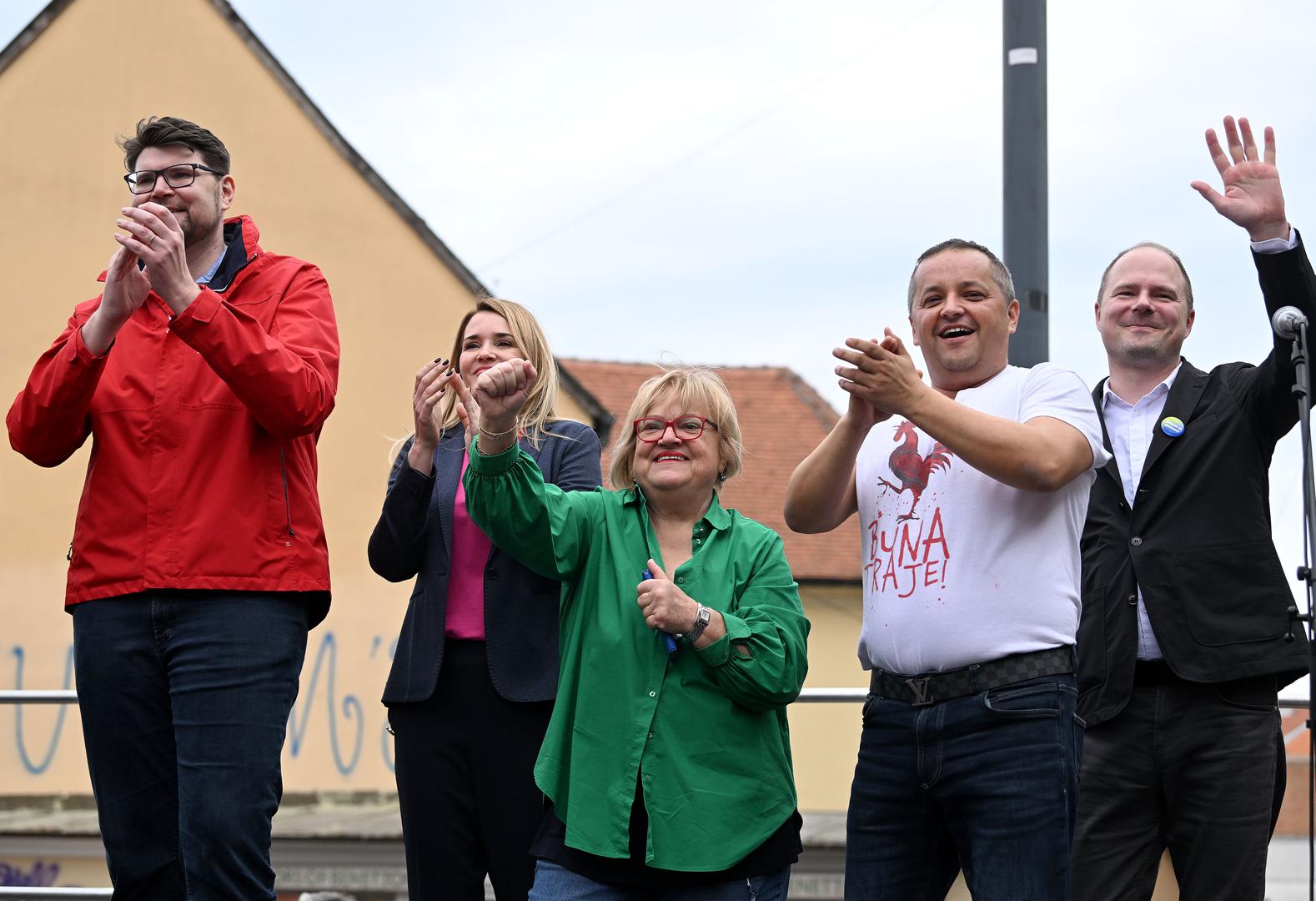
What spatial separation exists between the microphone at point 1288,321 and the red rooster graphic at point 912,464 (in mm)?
937

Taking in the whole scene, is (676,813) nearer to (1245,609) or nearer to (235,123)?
(1245,609)

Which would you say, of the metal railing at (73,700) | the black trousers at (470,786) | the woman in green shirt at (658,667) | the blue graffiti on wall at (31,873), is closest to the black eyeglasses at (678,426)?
the woman in green shirt at (658,667)

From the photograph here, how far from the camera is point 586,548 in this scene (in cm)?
329

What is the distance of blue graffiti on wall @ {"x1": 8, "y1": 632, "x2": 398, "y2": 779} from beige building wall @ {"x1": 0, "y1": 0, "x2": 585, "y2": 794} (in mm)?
18

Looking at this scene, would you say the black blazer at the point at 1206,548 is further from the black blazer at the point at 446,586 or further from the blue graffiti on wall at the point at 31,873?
the blue graffiti on wall at the point at 31,873

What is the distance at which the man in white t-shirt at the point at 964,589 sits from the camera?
297 cm

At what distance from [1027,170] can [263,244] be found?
11.5 m

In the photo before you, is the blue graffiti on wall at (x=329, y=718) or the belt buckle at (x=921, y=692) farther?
the blue graffiti on wall at (x=329, y=718)

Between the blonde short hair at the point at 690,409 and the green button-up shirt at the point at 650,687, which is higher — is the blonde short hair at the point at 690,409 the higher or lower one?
the higher one

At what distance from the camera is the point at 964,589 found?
307 cm

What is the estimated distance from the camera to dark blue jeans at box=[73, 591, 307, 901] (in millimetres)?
3107

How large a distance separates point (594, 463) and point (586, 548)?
1.58 feet

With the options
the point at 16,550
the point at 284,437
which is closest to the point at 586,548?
the point at 284,437

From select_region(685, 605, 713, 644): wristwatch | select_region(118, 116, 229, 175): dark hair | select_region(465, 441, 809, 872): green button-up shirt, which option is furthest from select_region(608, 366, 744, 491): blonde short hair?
select_region(118, 116, 229, 175): dark hair
